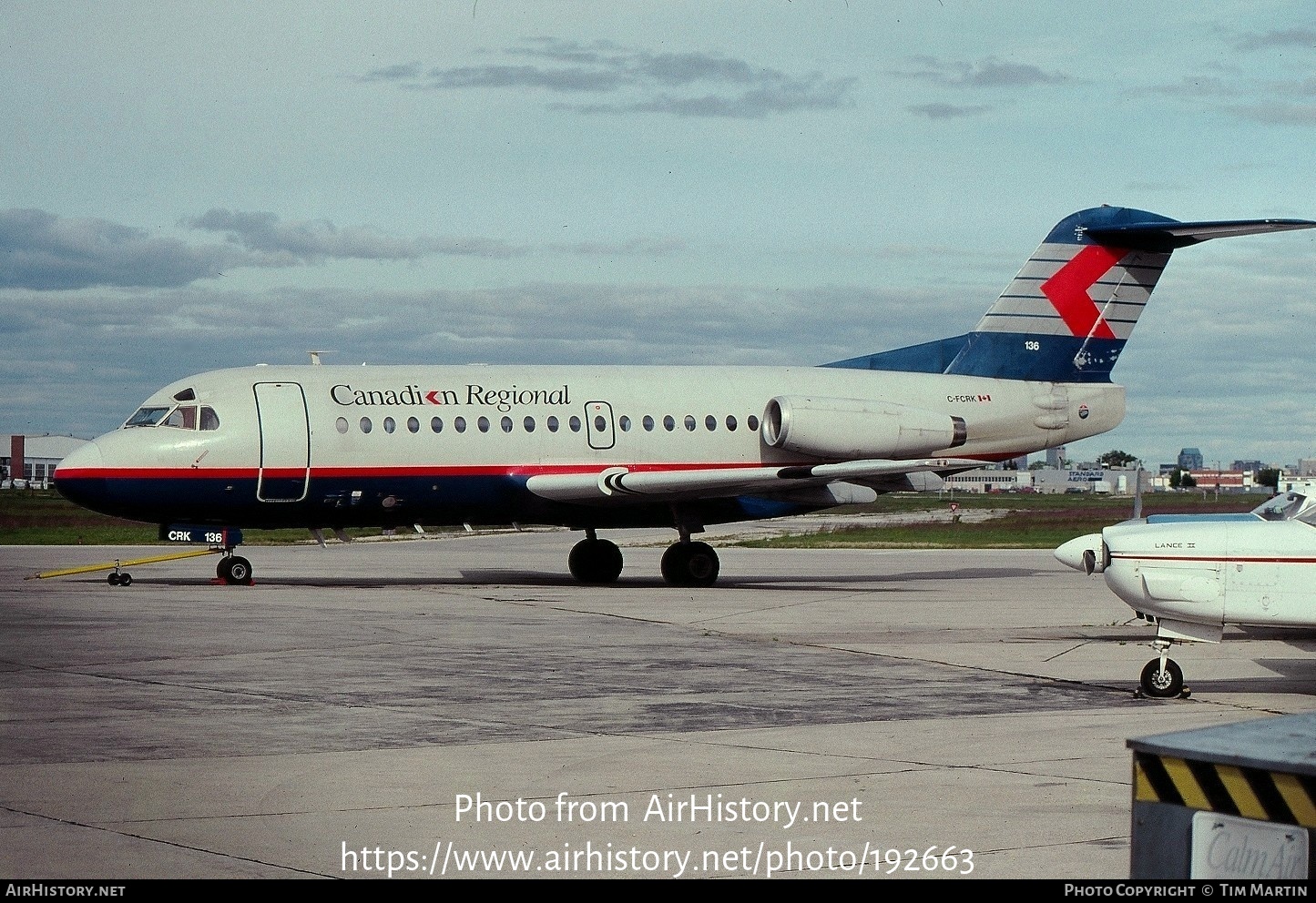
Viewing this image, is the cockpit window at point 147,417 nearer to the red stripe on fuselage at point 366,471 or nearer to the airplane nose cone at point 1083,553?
the red stripe on fuselage at point 366,471

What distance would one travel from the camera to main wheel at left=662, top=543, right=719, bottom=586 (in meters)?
26.8

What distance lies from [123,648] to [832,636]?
25.2 ft

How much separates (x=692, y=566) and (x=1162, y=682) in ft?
46.6

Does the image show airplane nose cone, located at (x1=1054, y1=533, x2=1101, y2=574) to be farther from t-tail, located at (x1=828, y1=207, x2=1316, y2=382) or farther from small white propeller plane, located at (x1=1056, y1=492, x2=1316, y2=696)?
t-tail, located at (x1=828, y1=207, x2=1316, y2=382)

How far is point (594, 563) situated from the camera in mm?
27750

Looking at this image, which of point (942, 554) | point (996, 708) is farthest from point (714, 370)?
point (996, 708)

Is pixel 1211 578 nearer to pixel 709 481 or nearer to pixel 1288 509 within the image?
pixel 1288 509

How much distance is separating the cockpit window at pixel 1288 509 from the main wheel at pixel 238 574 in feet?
56.3

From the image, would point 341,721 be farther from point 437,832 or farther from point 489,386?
point 489,386

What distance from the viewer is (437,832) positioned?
25.2 ft

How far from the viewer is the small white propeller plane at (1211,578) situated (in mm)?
12875

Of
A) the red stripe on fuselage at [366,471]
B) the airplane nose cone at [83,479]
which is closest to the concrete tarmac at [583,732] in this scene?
the airplane nose cone at [83,479]

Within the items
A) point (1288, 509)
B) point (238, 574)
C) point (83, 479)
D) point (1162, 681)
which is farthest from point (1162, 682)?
point (238, 574)

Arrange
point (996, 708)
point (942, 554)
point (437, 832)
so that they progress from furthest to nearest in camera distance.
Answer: point (942, 554)
point (996, 708)
point (437, 832)
